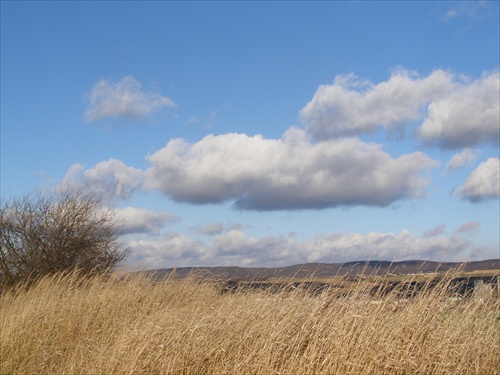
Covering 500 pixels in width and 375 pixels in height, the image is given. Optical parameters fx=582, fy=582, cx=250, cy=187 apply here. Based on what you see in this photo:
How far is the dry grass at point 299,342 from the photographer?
771cm

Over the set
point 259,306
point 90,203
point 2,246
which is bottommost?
point 259,306

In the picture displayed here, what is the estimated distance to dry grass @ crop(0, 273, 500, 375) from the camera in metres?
7.71

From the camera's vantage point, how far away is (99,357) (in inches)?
317

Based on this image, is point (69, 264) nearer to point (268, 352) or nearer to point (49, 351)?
point (49, 351)

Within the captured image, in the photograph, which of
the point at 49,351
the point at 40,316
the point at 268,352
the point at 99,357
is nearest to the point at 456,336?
the point at 268,352

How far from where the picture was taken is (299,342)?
8.03m

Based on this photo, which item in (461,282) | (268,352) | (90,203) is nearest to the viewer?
(268,352)

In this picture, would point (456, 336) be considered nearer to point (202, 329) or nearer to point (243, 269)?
point (202, 329)

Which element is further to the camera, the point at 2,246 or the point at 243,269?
the point at 2,246

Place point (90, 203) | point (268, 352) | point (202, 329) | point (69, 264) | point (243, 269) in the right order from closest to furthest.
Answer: point (268, 352)
point (202, 329)
point (243, 269)
point (69, 264)
point (90, 203)

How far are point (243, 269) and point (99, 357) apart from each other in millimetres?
5926

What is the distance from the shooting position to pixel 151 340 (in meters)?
8.08

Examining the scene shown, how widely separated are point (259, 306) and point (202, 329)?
1.26 metres

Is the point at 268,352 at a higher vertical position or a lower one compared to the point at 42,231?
lower
